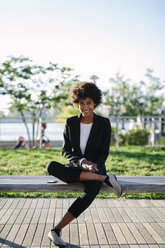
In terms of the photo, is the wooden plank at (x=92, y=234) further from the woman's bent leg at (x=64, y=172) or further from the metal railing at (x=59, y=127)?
the metal railing at (x=59, y=127)

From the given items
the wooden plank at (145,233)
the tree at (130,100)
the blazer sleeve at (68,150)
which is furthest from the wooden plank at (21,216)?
the tree at (130,100)

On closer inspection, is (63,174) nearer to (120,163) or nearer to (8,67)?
(120,163)

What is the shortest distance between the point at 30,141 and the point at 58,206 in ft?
23.1

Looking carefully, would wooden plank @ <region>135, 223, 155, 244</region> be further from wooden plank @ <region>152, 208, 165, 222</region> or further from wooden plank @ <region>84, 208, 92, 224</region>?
wooden plank @ <region>84, 208, 92, 224</region>

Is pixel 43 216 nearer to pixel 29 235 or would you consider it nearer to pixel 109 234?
pixel 29 235

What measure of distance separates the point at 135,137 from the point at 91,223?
804cm

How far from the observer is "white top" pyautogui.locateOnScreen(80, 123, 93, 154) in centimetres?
305

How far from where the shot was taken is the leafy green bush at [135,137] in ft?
36.0

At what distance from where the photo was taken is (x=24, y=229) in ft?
10.4

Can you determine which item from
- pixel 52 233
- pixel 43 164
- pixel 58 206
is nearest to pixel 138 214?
pixel 58 206

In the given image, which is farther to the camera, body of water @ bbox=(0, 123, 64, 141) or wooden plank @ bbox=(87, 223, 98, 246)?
body of water @ bbox=(0, 123, 64, 141)

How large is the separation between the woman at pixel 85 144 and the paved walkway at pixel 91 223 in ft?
2.21

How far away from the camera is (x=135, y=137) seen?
36.4 ft

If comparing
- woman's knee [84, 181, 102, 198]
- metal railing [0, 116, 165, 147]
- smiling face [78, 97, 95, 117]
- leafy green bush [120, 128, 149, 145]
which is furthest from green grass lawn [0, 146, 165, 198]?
leafy green bush [120, 128, 149, 145]
